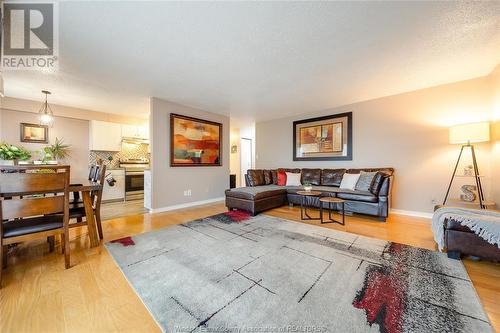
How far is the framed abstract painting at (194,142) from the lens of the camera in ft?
13.7

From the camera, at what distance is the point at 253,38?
6.63 feet

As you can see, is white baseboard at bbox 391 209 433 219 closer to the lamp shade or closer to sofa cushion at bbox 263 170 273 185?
the lamp shade

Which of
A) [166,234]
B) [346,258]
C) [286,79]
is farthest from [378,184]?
[166,234]

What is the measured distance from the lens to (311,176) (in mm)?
4605

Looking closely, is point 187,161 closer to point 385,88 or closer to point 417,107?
point 385,88

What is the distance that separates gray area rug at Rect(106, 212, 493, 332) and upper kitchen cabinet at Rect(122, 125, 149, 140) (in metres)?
3.80

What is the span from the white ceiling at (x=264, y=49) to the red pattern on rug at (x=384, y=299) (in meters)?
2.35

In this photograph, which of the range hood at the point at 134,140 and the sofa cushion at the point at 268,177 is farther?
the range hood at the point at 134,140

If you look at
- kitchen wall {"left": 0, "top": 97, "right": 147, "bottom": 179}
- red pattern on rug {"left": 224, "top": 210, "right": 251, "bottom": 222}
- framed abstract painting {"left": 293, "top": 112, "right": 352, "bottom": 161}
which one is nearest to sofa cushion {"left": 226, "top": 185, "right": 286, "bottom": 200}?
red pattern on rug {"left": 224, "top": 210, "right": 251, "bottom": 222}

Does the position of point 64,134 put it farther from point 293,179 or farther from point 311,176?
point 311,176

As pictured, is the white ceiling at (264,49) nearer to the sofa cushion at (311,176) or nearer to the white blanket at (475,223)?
the sofa cushion at (311,176)

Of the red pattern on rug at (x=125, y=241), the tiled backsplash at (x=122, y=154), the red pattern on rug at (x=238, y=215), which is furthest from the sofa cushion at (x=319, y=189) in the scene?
the tiled backsplash at (x=122, y=154)

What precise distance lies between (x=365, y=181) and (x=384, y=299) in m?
2.72

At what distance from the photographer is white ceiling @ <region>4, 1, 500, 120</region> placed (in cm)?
167
